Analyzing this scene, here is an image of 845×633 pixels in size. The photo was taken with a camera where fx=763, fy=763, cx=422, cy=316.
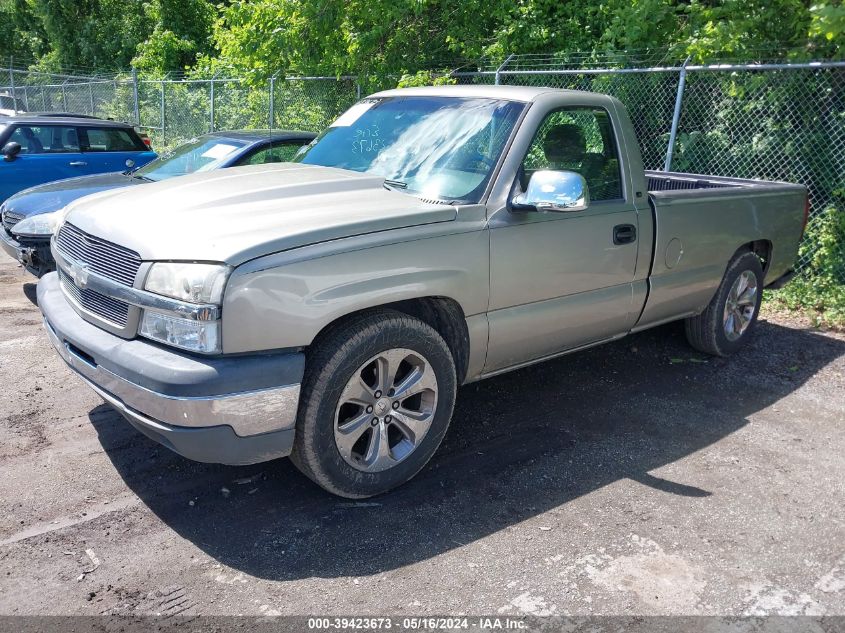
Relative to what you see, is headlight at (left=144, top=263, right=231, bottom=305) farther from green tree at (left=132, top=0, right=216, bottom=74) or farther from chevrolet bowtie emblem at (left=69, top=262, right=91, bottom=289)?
green tree at (left=132, top=0, right=216, bottom=74)

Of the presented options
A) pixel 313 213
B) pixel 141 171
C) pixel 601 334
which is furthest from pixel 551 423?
pixel 141 171

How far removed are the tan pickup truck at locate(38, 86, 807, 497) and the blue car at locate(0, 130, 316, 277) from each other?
2666 mm

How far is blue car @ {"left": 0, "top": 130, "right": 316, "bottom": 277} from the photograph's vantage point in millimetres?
6500

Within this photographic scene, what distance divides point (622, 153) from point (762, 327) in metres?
3.17

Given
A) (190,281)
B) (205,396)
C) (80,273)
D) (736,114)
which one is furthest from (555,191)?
(736,114)

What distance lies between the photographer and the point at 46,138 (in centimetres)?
995

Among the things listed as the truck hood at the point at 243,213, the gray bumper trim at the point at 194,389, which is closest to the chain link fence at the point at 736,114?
the truck hood at the point at 243,213

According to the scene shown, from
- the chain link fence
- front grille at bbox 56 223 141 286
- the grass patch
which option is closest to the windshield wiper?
front grille at bbox 56 223 141 286

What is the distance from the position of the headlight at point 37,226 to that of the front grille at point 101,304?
289 centimetres

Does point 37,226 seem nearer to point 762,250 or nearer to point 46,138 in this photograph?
point 46,138

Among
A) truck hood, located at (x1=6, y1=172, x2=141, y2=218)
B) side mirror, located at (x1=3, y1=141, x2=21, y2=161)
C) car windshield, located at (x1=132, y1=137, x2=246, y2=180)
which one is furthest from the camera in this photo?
side mirror, located at (x1=3, y1=141, x2=21, y2=161)

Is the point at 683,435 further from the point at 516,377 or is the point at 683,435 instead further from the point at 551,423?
the point at 516,377

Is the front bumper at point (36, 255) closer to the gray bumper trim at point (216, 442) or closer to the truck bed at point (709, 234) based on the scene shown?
the gray bumper trim at point (216, 442)

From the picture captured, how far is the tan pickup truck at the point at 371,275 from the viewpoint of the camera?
3.19m
